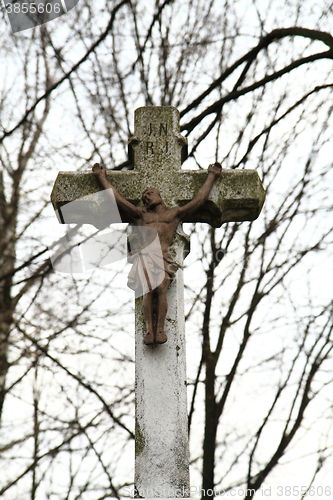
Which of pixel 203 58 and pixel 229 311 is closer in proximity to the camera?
pixel 229 311

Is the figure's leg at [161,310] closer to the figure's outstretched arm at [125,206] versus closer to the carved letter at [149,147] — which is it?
the figure's outstretched arm at [125,206]

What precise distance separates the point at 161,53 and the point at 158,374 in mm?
4950

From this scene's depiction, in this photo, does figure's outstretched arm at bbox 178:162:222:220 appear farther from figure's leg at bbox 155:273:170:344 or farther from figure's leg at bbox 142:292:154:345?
figure's leg at bbox 142:292:154:345

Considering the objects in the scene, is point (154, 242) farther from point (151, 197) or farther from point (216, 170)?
point (216, 170)

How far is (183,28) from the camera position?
22.7 ft

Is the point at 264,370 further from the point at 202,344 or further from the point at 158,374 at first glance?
the point at 158,374

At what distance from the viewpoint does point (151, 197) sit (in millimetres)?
3391

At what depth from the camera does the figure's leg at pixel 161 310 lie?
303cm

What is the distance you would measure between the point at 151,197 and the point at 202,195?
12.6 inches

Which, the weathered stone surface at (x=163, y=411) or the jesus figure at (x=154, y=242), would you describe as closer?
the weathered stone surface at (x=163, y=411)

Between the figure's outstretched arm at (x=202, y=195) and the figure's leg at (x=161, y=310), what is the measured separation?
494mm

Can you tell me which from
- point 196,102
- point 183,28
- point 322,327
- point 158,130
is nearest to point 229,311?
point 322,327

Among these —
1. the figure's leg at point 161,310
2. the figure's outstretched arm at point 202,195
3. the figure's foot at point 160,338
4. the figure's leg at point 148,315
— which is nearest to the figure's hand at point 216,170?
the figure's outstretched arm at point 202,195

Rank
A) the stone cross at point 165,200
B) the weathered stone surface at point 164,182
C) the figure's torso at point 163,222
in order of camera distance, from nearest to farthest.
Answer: the stone cross at point 165,200 → the figure's torso at point 163,222 → the weathered stone surface at point 164,182
